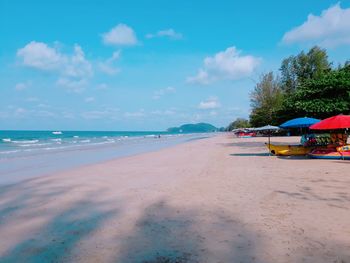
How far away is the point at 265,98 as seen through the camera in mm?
Result: 54750

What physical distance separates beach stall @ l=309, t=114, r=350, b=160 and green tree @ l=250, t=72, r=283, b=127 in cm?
3744

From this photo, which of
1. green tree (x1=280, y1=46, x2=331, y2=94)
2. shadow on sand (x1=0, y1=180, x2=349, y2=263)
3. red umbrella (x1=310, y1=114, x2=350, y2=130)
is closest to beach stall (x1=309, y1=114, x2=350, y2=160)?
red umbrella (x1=310, y1=114, x2=350, y2=130)

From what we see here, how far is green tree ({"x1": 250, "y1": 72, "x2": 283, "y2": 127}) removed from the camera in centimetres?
5322

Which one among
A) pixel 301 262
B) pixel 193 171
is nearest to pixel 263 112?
pixel 193 171

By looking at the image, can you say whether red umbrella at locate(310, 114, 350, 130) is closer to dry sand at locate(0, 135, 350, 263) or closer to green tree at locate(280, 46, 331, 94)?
dry sand at locate(0, 135, 350, 263)

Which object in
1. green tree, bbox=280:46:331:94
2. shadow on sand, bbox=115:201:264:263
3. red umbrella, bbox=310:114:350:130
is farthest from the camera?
green tree, bbox=280:46:331:94

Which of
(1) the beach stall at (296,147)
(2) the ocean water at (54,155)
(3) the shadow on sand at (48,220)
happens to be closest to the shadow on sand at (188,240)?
(3) the shadow on sand at (48,220)

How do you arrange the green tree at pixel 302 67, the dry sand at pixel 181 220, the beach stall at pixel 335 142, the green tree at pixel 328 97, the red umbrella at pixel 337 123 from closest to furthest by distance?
the dry sand at pixel 181 220 → the red umbrella at pixel 337 123 → the beach stall at pixel 335 142 → the green tree at pixel 328 97 → the green tree at pixel 302 67

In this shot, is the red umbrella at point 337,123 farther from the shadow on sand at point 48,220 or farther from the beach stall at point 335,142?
the shadow on sand at point 48,220

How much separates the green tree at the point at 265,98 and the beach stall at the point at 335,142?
123ft

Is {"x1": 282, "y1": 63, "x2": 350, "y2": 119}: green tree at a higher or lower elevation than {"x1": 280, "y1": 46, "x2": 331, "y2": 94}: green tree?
lower

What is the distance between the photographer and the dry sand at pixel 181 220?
14.0ft

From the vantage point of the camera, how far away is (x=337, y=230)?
4.91 meters

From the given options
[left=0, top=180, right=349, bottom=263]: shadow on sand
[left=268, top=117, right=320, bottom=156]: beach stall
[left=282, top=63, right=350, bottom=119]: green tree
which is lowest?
[left=0, top=180, right=349, bottom=263]: shadow on sand
